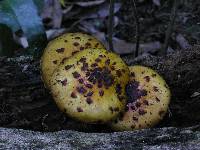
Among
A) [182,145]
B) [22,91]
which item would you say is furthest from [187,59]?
[22,91]

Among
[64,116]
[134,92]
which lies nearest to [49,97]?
[64,116]

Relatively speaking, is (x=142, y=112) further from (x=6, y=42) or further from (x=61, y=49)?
(x=6, y=42)

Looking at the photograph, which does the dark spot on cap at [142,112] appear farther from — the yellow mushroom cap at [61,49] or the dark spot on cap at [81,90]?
the yellow mushroom cap at [61,49]

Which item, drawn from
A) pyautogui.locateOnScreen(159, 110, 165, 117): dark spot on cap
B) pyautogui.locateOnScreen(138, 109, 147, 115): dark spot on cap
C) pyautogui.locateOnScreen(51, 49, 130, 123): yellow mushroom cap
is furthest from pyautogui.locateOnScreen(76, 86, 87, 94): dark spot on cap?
pyautogui.locateOnScreen(159, 110, 165, 117): dark spot on cap

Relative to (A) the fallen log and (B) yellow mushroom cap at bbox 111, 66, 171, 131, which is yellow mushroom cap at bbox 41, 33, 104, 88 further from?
(B) yellow mushroom cap at bbox 111, 66, 171, 131

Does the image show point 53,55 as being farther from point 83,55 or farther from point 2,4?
point 2,4

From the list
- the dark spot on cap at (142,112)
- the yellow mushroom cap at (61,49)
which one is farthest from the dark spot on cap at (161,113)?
the yellow mushroom cap at (61,49)
